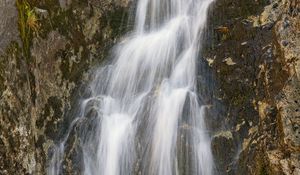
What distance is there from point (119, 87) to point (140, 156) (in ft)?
4.46

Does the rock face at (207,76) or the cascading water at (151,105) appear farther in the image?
the cascading water at (151,105)

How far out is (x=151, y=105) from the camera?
802 cm

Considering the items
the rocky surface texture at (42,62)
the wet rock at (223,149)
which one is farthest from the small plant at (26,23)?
the wet rock at (223,149)

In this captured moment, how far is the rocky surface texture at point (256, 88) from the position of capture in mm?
6836

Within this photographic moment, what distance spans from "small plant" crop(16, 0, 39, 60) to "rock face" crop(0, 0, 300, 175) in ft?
0.06

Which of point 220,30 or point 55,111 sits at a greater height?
point 220,30

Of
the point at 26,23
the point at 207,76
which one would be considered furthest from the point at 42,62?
the point at 207,76

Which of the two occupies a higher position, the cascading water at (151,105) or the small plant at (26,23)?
the small plant at (26,23)

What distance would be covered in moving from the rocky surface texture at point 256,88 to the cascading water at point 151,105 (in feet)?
1.05

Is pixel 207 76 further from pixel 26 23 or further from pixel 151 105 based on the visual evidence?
pixel 26 23

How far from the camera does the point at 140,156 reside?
25.9 feet

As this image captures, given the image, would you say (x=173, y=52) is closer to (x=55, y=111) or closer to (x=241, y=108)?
(x=241, y=108)

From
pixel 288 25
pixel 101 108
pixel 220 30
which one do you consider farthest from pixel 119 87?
pixel 288 25

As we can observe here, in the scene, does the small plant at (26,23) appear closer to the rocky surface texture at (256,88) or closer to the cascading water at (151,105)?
the cascading water at (151,105)
